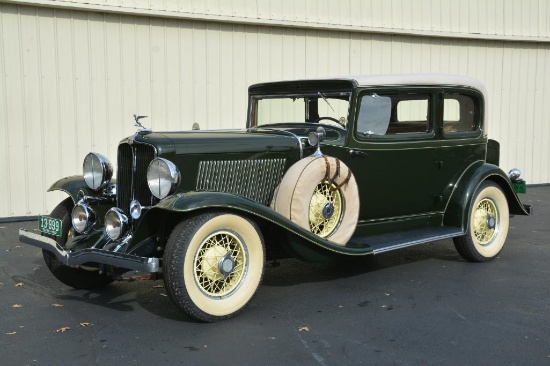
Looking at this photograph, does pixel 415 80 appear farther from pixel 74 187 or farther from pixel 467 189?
pixel 74 187

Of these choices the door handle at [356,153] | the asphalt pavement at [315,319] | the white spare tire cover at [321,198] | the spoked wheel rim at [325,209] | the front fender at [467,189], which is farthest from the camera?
the front fender at [467,189]

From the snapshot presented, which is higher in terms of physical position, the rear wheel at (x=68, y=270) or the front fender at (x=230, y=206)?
the front fender at (x=230, y=206)

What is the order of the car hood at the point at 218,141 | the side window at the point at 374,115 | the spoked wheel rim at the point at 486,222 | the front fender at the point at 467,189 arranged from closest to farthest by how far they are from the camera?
1. the car hood at the point at 218,141
2. the side window at the point at 374,115
3. the front fender at the point at 467,189
4. the spoked wheel rim at the point at 486,222

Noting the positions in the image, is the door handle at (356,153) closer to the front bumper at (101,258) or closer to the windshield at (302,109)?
the windshield at (302,109)

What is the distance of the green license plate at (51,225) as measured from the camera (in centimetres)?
492

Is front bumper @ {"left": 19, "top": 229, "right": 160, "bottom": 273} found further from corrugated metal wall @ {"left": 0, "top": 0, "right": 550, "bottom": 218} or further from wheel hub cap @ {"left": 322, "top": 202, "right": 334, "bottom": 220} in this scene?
corrugated metal wall @ {"left": 0, "top": 0, "right": 550, "bottom": 218}

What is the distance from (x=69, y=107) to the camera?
28.3 feet

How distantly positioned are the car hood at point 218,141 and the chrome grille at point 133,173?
0.30 ft

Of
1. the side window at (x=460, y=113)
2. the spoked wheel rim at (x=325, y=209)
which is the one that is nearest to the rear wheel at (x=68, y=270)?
the spoked wheel rim at (x=325, y=209)

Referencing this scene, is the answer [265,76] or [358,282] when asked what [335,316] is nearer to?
[358,282]

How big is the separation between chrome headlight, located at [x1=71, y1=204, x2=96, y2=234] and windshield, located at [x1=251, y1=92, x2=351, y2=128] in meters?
2.00

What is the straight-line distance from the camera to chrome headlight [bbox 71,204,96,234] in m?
5.06

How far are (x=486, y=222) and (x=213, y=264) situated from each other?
3.11 m

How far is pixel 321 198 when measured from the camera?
522 cm
